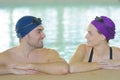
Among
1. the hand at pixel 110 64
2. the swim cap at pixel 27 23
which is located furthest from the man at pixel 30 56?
the hand at pixel 110 64

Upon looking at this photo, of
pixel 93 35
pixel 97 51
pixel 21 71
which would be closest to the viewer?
pixel 21 71

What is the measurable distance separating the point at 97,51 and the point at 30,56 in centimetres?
60

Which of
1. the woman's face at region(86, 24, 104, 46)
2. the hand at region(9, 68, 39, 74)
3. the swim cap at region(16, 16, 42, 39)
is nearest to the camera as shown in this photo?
the hand at region(9, 68, 39, 74)

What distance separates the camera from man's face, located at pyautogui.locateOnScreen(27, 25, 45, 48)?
243 centimetres

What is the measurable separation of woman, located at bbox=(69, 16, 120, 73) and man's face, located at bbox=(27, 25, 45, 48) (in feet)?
0.98

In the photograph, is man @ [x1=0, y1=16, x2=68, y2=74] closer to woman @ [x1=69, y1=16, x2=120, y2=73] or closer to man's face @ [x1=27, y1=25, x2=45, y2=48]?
man's face @ [x1=27, y1=25, x2=45, y2=48]

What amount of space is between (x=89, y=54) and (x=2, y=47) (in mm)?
4245

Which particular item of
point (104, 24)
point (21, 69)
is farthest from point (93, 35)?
point (21, 69)

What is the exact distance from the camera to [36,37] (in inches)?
95.6

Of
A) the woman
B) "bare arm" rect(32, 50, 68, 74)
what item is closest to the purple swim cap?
the woman

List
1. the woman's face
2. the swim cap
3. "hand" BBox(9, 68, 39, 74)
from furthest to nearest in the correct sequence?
the woman's face
the swim cap
"hand" BBox(9, 68, 39, 74)

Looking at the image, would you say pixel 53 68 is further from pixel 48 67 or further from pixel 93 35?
pixel 93 35

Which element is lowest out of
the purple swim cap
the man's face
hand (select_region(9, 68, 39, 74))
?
hand (select_region(9, 68, 39, 74))

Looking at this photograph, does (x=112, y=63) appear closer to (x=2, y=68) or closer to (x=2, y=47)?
(x=2, y=68)
